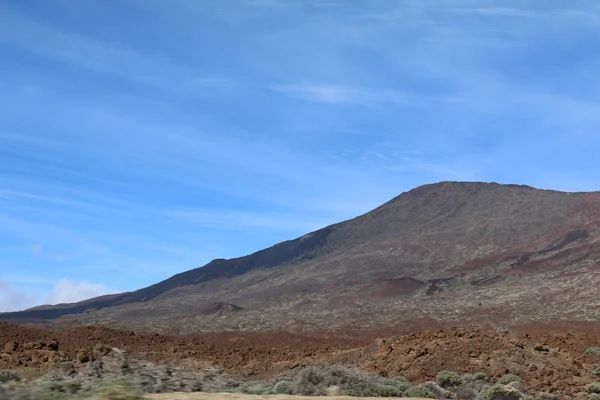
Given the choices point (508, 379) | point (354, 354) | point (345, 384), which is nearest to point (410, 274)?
point (354, 354)

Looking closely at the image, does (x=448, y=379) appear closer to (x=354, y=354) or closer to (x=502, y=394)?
(x=502, y=394)

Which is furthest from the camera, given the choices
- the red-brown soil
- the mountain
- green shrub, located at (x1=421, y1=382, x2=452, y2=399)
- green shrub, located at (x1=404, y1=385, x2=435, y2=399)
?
the mountain

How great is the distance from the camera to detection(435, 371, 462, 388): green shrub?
20641mm

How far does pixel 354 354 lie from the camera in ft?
92.2

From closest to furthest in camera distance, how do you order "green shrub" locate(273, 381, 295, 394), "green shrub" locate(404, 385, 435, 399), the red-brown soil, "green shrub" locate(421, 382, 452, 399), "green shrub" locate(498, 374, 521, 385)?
"green shrub" locate(404, 385, 435, 399)
"green shrub" locate(273, 381, 295, 394)
"green shrub" locate(421, 382, 452, 399)
"green shrub" locate(498, 374, 521, 385)
the red-brown soil

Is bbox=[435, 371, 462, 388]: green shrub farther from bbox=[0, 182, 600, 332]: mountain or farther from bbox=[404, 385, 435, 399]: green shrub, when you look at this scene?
bbox=[0, 182, 600, 332]: mountain

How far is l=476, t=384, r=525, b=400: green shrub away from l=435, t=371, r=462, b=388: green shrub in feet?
10.0

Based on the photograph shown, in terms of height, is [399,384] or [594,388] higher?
[399,384]

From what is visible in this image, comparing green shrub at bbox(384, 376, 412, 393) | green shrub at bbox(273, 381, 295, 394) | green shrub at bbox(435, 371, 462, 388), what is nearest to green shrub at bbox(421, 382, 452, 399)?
green shrub at bbox(384, 376, 412, 393)

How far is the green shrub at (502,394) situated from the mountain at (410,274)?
3282 centimetres

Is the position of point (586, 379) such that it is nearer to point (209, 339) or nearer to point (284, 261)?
point (209, 339)

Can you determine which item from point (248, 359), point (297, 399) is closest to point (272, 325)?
point (248, 359)

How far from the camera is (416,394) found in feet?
58.2

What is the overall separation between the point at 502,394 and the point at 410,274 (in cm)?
8264
